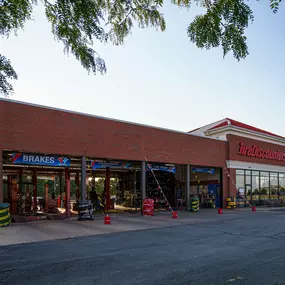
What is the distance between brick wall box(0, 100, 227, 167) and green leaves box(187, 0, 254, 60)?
13550mm

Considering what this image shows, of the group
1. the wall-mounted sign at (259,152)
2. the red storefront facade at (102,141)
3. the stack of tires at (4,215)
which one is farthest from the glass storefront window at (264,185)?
the stack of tires at (4,215)

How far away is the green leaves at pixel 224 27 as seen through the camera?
608 cm

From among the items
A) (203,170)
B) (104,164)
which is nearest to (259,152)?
(203,170)

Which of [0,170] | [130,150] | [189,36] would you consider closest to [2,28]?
[189,36]

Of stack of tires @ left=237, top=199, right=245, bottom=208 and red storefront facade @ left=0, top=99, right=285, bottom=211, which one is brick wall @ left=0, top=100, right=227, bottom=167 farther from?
stack of tires @ left=237, top=199, right=245, bottom=208

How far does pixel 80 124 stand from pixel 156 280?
14.6 metres

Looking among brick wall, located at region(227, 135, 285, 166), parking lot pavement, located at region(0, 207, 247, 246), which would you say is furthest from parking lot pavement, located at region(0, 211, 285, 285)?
brick wall, located at region(227, 135, 285, 166)

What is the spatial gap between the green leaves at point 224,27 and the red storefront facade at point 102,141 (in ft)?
44.4

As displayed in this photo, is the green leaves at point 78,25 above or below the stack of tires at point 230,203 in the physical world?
above

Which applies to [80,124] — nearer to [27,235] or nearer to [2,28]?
[27,235]

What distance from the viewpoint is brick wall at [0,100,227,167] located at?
1797 cm

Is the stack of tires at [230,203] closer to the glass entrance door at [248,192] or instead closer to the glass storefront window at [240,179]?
the glass storefront window at [240,179]

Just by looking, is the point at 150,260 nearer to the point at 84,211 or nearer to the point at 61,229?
the point at 61,229

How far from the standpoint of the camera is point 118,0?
735 centimetres
